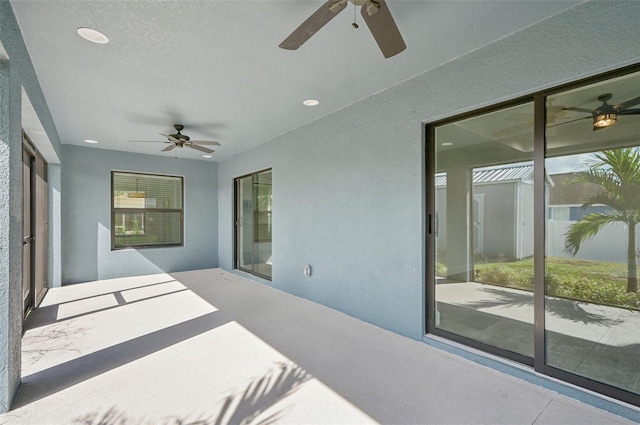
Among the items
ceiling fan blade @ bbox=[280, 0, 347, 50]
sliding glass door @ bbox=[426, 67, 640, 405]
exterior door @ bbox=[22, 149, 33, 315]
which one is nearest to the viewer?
ceiling fan blade @ bbox=[280, 0, 347, 50]

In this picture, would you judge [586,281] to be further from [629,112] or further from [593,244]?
[629,112]

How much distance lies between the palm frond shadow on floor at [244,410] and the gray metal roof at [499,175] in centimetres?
217

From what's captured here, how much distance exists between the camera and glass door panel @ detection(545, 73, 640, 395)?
6.91ft

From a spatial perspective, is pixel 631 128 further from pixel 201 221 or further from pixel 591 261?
pixel 201 221

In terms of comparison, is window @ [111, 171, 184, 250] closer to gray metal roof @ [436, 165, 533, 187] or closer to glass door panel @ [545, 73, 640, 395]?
gray metal roof @ [436, 165, 533, 187]

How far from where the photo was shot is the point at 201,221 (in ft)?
23.0

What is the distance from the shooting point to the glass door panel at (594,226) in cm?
211

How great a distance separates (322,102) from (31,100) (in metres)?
2.74

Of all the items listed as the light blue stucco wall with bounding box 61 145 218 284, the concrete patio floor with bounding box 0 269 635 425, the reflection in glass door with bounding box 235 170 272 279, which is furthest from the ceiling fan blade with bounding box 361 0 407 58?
the light blue stucco wall with bounding box 61 145 218 284

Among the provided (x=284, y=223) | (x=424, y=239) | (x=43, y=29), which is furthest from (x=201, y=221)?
(x=424, y=239)

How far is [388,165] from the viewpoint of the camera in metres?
3.25

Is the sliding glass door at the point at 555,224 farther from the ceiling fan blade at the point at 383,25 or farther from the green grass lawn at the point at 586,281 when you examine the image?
the ceiling fan blade at the point at 383,25

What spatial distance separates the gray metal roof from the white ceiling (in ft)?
3.44

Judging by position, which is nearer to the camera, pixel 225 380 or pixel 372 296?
pixel 225 380
